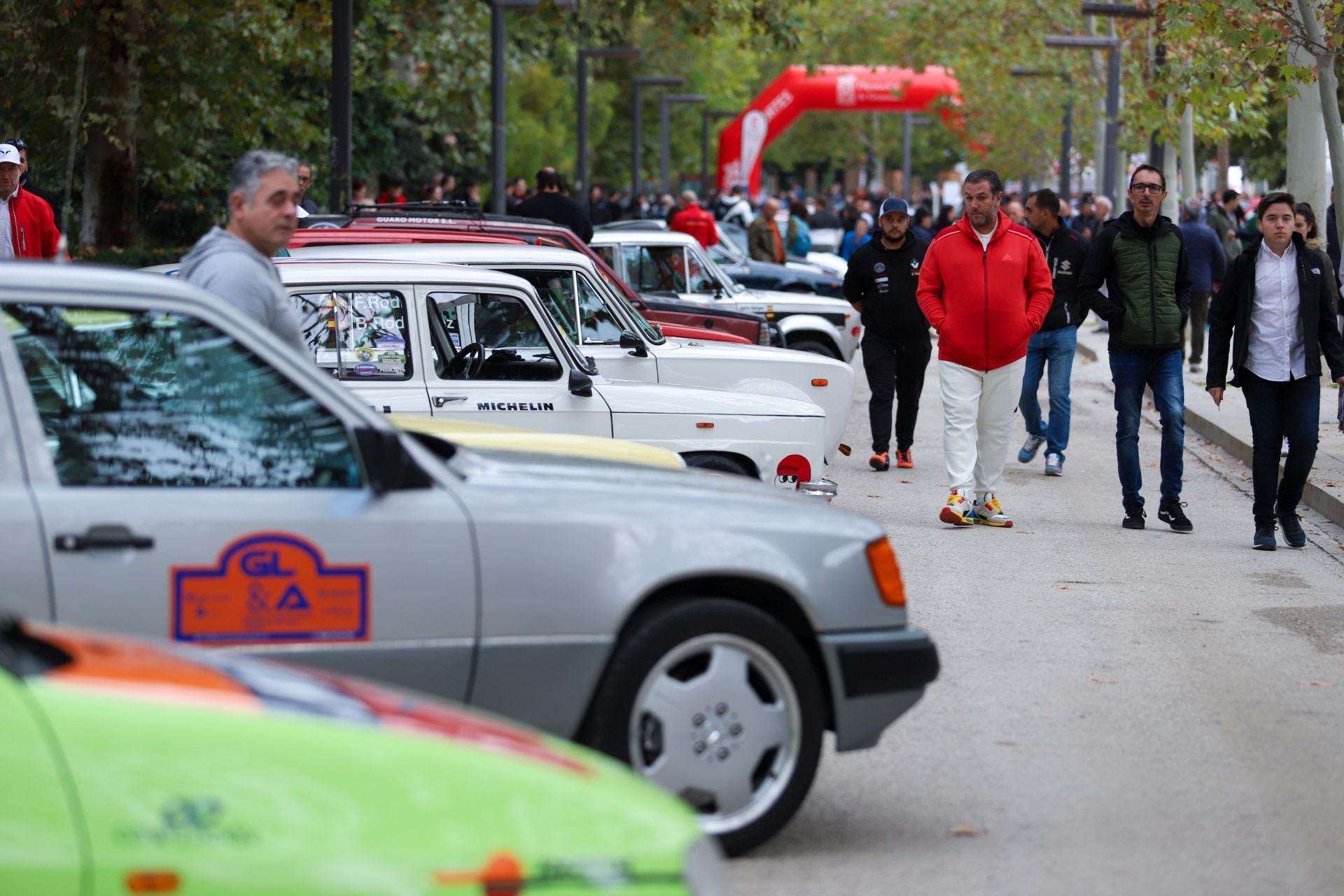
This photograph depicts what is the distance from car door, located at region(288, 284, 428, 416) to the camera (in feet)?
28.2

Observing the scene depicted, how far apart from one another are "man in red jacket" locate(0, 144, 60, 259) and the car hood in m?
9.35

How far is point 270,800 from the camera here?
286 centimetres

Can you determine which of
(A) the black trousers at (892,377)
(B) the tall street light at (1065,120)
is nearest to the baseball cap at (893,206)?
(A) the black trousers at (892,377)

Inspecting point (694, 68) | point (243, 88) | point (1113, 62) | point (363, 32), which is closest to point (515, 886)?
point (243, 88)

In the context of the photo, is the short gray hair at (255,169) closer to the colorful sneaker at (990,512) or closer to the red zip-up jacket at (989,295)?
the red zip-up jacket at (989,295)

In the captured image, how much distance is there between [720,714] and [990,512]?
6.67m

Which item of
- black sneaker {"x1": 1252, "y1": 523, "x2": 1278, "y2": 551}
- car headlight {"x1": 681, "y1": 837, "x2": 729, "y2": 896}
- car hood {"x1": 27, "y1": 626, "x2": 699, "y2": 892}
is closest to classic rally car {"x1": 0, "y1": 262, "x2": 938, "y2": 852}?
car hood {"x1": 27, "y1": 626, "x2": 699, "y2": 892}

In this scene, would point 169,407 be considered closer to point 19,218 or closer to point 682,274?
point 19,218

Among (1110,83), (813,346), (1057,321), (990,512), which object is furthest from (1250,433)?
(1110,83)

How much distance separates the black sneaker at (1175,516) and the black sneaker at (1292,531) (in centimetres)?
56

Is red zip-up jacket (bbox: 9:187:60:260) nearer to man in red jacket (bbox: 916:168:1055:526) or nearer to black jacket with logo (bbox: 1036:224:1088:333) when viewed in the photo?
man in red jacket (bbox: 916:168:1055:526)

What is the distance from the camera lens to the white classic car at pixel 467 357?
28.2 feet

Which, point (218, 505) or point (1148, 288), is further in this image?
point (1148, 288)

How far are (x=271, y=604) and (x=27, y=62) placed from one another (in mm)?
16588
